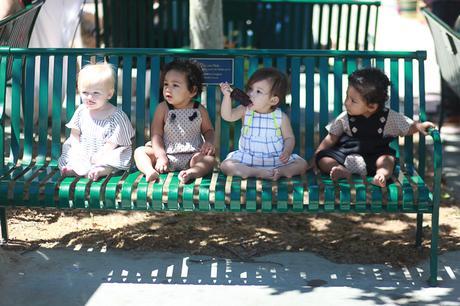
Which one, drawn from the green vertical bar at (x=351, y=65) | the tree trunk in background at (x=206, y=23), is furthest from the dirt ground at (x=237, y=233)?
the tree trunk in background at (x=206, y=23)

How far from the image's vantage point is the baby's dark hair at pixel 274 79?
516 centimetres

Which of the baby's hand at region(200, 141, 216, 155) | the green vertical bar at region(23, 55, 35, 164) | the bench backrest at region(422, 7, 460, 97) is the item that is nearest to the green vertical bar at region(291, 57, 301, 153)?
the baby's hand at region(200, 141, 216, 155)

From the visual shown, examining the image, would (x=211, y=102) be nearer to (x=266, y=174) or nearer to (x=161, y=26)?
(x=266, y=174)

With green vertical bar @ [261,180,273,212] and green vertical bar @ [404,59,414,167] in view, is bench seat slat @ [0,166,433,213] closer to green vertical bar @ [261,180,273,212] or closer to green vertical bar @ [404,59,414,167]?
green vertical bar @ [261,180,273,212]

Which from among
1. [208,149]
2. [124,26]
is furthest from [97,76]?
[124,26]

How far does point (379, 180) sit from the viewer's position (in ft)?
15.8

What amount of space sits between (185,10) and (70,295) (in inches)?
170

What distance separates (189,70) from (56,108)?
0.85 m

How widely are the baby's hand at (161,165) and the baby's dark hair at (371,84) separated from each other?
44.1 inches

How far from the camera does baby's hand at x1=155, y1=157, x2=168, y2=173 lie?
16.6 ft

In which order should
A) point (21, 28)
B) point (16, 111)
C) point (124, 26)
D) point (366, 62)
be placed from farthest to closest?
point (124, 26)
point (21, 28)
point (366, 62)
point (16, 111)

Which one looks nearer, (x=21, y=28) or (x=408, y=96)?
(x=408, y=96)

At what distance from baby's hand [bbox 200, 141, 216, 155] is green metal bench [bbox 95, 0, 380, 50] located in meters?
3.43

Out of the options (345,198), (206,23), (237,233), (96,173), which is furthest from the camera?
(206,23)
